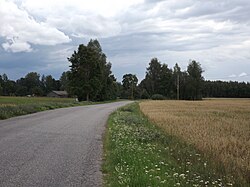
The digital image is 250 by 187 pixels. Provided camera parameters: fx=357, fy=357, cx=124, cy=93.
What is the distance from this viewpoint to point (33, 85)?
185 m

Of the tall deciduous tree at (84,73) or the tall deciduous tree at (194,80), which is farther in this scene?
the tall deciduous tree at (194,80)

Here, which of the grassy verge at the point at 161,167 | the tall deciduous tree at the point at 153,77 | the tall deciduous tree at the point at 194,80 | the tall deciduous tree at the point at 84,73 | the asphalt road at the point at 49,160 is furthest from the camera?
the tall deciduous tree at the point at 153,77

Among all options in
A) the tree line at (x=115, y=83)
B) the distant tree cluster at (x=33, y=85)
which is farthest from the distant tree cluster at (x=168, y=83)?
the distant tree cluster at (x=33, y=85)

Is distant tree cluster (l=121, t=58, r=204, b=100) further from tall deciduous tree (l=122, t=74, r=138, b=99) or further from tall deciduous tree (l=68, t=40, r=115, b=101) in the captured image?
tall deciduous tree (l=68, t=40, r=115, b=101)

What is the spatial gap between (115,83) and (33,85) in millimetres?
75837

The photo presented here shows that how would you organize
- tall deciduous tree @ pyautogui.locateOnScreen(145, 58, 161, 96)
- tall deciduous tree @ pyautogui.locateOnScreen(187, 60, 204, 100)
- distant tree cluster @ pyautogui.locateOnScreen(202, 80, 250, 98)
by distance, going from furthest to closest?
distant tree cluster @ pyautogui.locateOnScreen(202, 80, 250, 98)
tall deciduous tree @ pyautogui.locateOnScreen(145, 58, 161, 96)
tall deciduous tree @ pyautogui.locateOnScreen(187, 60, 204, 100)

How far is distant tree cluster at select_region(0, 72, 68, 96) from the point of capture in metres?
165

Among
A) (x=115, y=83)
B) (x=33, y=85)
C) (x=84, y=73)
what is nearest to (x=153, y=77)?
(x=115, y=83)

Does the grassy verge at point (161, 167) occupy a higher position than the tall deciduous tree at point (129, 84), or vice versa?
the tall deciduous tree at point (129, 84)

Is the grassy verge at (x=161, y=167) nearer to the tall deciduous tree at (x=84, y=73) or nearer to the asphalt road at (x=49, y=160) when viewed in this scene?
the asphalt road at (x=49, y=160)

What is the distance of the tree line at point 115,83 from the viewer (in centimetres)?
7600

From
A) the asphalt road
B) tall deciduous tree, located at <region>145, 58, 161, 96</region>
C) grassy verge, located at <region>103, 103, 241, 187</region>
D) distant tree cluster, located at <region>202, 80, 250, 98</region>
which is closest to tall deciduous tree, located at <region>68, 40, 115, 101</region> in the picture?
the asphalt road

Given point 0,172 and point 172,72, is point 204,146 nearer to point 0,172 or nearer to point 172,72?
point 0,172

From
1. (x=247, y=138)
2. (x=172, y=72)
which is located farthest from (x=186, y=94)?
(x=247, y=138)
